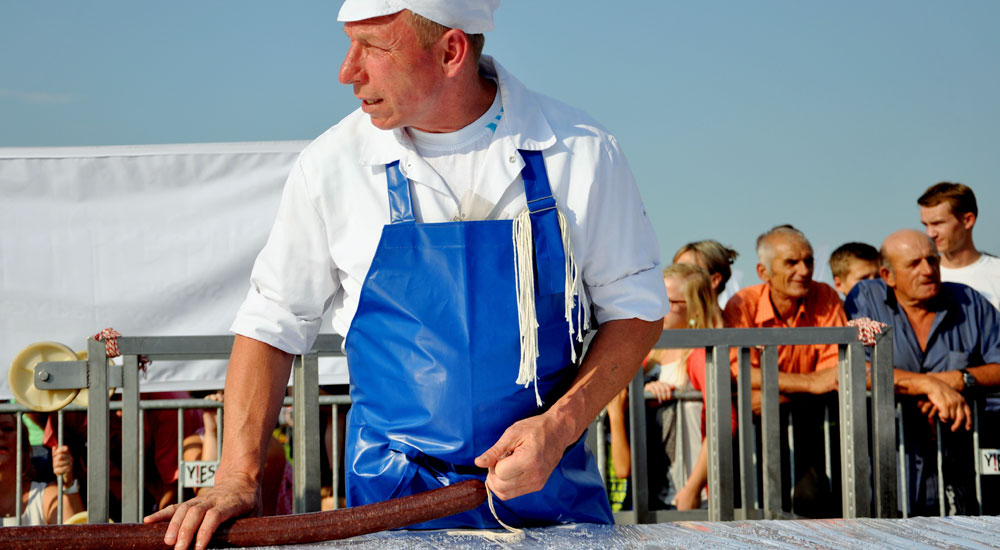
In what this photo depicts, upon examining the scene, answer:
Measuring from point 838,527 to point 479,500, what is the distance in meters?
0.58

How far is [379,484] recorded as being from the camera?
1815mm

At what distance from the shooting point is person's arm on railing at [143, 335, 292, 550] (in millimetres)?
1631

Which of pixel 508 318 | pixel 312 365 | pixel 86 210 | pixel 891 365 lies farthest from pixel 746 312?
pixel 508 318

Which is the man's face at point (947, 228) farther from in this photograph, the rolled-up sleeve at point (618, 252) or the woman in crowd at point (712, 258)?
the rolled-up sleeve at point (618, 252)

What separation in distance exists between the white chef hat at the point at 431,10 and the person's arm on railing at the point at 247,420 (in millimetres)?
631

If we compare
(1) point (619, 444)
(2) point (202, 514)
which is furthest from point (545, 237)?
(1) point (619, 444)

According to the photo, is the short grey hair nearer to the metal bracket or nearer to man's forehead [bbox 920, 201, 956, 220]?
man's forehead [bbox 920, 201, 956, 220]

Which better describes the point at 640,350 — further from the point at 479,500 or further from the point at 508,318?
the point at 479,500

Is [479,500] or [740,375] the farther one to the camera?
[740,375]

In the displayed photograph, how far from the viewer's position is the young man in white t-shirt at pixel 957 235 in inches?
218

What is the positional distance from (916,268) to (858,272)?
1.27m

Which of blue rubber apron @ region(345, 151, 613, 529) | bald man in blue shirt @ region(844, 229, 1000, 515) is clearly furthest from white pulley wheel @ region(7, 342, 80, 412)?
bald man in blue shirt @ region(844, 229, 1000, 515)

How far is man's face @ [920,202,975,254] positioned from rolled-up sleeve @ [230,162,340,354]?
4.62m

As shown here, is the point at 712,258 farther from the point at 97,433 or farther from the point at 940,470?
the point at 97,433
